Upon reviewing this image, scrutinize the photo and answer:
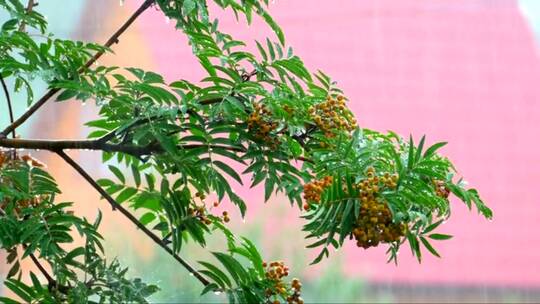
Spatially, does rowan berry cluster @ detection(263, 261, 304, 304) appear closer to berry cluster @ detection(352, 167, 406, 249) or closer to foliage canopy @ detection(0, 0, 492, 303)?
foliage canopy @ detection(0, 0, 492, 303)

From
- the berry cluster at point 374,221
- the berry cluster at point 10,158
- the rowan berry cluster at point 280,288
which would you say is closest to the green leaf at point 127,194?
the berry cluster at point 10,158

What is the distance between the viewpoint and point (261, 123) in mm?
1055

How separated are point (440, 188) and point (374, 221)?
17 centimetres

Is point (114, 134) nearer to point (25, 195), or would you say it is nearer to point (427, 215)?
point (25, 195)

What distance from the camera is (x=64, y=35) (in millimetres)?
2174

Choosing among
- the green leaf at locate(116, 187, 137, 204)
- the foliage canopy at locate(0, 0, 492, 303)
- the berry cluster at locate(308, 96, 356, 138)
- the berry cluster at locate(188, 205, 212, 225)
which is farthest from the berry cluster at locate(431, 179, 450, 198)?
the green leaf at locate(116, 187, 137, 204)

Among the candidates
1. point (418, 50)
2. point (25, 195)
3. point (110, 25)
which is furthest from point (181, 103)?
point (418, 50)

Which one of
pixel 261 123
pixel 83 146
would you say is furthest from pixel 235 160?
pixel 83 146

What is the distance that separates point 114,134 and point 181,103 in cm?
12

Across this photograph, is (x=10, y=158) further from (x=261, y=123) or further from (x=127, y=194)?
(x=261, y=123)

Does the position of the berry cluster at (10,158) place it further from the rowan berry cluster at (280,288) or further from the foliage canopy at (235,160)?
the rowan berry cluster at (280,288)

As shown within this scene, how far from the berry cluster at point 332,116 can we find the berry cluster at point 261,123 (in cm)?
5

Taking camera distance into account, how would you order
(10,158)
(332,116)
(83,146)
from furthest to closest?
(10,158), (83,146), (332,116)

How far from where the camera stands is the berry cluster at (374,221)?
96 cm
